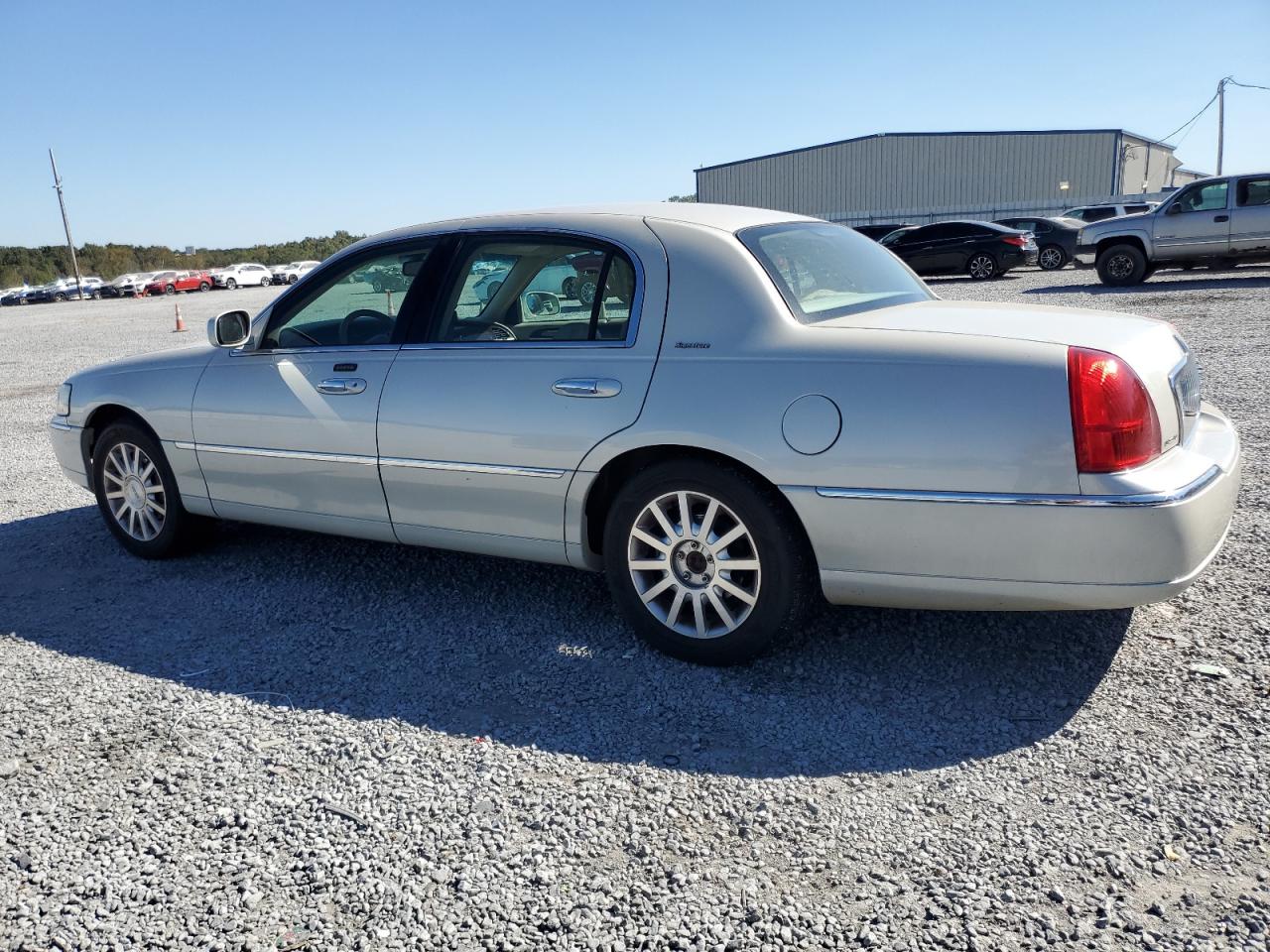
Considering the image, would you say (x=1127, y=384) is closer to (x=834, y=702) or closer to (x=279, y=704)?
(x=834, y=702)

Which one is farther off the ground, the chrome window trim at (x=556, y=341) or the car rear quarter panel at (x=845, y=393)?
the chrome window trim at (x=556, y=341)

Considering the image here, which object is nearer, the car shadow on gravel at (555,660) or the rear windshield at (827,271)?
the car shadow on gravel at (555,660)

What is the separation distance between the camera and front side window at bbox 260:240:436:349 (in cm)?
443

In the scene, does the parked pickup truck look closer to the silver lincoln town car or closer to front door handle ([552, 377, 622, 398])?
the silver lincoln town car

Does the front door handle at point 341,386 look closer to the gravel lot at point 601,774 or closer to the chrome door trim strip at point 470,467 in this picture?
the chrome door trim strip at point 470,467

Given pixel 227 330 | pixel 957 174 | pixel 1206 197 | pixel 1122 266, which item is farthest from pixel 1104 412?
pixel 957 174

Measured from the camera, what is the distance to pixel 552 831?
2.76 metres

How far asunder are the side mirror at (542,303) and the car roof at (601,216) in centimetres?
27

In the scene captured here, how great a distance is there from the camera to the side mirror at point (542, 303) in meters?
4.02

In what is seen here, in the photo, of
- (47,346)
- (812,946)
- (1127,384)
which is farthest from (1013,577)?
(47,346)

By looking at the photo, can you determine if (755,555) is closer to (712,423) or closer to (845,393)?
(712,423)

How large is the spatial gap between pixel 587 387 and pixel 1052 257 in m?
24.7

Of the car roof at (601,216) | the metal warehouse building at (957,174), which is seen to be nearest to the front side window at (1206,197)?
the car roof at (601,216)

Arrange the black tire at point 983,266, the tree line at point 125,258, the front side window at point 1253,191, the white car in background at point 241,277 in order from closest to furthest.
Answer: the front side window at point 1253,191, the black tire at point 983,266, the white car in background at point 241,277, the tree line at point 125,258
